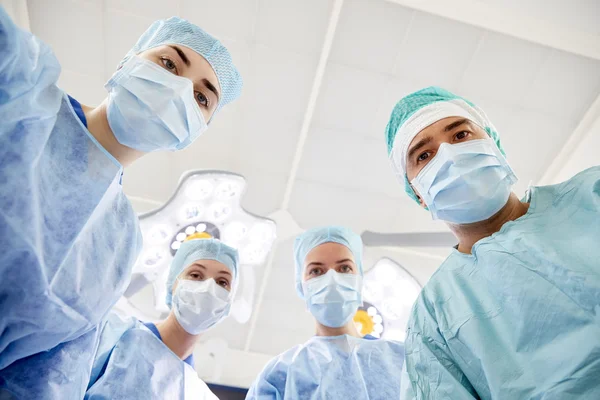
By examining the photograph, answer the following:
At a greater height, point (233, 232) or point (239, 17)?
point (239, 17)

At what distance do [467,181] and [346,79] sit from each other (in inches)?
77.3

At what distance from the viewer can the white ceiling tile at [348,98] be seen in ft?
10.1

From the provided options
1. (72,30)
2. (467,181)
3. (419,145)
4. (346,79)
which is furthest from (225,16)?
(467,181)

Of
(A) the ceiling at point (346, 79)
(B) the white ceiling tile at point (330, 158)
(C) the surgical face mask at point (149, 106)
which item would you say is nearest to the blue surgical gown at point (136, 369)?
(C) the surgical face mask at point (149, 106)

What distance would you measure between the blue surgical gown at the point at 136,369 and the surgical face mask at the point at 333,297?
690 millimetres

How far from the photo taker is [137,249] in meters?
1.45

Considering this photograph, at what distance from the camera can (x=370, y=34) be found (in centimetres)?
288

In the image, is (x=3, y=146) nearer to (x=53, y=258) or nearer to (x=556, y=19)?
(x=53, y=258)

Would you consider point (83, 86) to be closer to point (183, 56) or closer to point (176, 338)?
point (183, 56)

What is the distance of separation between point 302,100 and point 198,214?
1.26 metres

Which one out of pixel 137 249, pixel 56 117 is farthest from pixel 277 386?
pixel 56 117

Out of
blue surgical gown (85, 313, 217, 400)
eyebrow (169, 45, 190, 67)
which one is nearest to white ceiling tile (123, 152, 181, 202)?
blue surgical gown (85, 313, 217, 400)

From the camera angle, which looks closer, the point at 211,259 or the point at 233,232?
the point at 211,259

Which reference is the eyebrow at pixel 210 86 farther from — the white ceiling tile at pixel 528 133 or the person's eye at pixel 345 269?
the white ceiling tile at pixel 528 133
